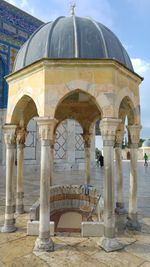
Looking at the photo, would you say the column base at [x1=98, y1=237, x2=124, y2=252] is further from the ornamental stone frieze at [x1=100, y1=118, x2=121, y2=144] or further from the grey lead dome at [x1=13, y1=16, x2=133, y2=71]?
the grey lead dome at [x1=13, y1=16, x2=133, y2=71]

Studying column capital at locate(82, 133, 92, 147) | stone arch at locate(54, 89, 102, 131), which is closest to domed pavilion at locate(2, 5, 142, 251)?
stone arch at locate(54, 89, 102, 131)

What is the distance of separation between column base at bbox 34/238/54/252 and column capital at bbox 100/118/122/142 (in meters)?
2.11

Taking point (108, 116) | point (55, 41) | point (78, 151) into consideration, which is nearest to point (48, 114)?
point (108, 116)

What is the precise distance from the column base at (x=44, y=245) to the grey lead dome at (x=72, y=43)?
3.39 metres

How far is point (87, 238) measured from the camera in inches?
181

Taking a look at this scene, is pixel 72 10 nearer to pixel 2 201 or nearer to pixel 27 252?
pixel 27 252

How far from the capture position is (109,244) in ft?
Result: 13.6

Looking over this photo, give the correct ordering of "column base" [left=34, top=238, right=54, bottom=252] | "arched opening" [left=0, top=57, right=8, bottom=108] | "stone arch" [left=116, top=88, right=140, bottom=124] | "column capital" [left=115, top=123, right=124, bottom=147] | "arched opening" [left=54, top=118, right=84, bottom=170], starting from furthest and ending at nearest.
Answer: "arched opening" [left=54, top=118, right=84, bottom=170], "arched opening" [left=0, top=57, right=8, bottom=108], "column capital" [left=115, top=123, right=124, bottom=147], "stone arch" [left=116, top=88, right=140, bottom=124], "column base" [left=34, top=238, right=54, bottom=252]

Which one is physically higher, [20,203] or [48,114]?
[48,114]

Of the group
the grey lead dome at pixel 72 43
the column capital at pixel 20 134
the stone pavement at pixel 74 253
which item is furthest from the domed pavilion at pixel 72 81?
the column capital at pixel 20 134

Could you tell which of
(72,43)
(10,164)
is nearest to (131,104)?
(72,43)

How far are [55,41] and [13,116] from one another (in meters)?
1.91

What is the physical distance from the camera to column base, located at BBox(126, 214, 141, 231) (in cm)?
516

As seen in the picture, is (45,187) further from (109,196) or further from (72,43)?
(72,43)
